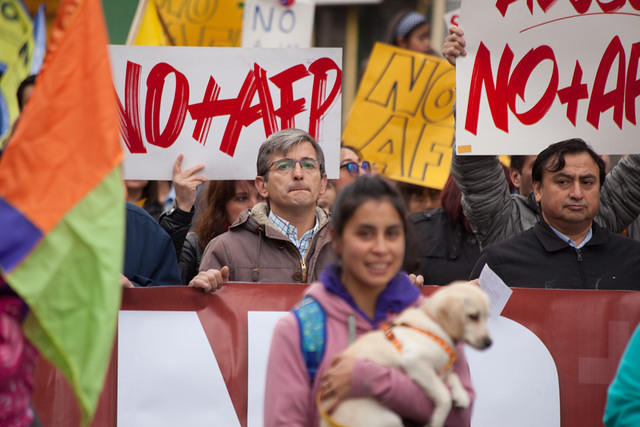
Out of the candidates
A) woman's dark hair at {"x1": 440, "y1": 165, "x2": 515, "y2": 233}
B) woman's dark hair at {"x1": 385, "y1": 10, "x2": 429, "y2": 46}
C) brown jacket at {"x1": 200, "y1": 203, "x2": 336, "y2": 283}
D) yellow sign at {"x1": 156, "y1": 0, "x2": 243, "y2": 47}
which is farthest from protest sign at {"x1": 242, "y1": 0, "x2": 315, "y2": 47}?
brown jacket at {"x1": 200, "y1": 203, "x2": 336, "y2": 283}

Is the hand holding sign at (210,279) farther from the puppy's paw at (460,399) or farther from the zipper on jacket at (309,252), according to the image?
the puppy's paw at (460,399)

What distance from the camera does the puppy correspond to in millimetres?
2586

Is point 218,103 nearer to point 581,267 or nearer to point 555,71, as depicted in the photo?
point 555,71

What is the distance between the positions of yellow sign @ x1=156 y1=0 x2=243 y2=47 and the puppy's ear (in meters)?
5.45

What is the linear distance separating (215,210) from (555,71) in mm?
2014

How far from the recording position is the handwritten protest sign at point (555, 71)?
5.08 metres

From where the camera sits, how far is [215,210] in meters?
5.53

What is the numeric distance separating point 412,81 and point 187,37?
2.05 metres

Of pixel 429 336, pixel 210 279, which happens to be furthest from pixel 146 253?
pixel 429 336

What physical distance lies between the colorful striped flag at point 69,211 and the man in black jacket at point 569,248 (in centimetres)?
213

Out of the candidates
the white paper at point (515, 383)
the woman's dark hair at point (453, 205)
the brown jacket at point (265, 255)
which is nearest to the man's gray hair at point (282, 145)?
the brown jacket at point (265, 255)

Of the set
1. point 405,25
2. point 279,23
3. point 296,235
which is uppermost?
point 405,25

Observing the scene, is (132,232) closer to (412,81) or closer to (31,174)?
(31,174)

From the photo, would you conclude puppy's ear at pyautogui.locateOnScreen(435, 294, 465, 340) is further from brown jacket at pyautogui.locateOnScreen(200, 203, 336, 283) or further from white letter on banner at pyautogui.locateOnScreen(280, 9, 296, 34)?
white letter on banner at pyautogui.locateOnScreen(280, 9, 296, 34)
